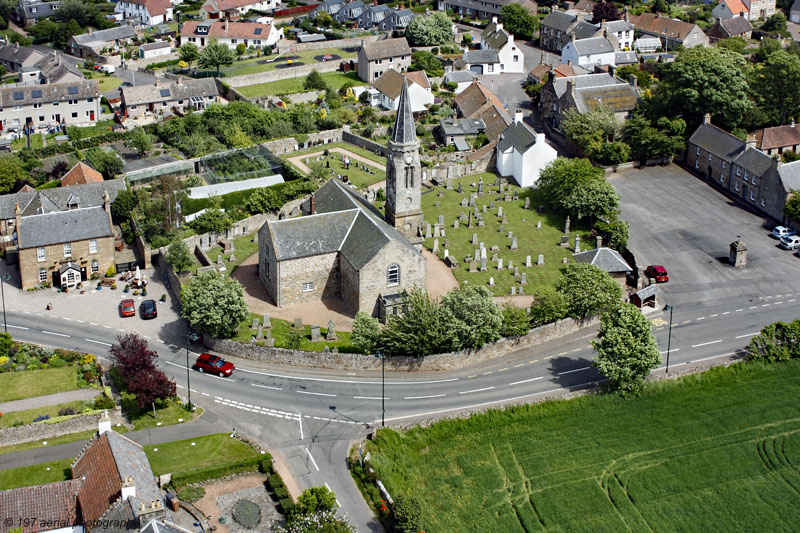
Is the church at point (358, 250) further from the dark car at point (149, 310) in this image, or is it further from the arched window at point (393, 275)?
the dark car at point (149, 310)

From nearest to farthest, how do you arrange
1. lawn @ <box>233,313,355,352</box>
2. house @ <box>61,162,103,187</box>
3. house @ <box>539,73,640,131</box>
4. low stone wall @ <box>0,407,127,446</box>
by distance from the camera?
low stone wall @ <box>0,407,127,446</box> → lawn @ <box>233,313,355,352</box> → house @ <box>61,162,103,187</box> → house @ <box>539,73,640,131</box>

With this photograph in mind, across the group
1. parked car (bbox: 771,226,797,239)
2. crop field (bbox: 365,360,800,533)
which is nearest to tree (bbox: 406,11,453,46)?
parked car (bbox: 771,226,797,239)

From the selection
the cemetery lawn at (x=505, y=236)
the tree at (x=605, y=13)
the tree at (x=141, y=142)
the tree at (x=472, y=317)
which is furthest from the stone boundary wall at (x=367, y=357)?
the tree at (x=605, y=13)

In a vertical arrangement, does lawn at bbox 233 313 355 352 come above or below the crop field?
above

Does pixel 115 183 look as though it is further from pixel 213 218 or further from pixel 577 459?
pixel 577 459

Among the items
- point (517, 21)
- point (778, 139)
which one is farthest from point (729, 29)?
point (778, 139)

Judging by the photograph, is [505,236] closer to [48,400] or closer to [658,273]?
[658,273]

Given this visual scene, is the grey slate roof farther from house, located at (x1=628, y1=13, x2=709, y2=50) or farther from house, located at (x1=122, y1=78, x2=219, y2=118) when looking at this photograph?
house, located at (x1=628, y1=13, x2=709, y2=50)
